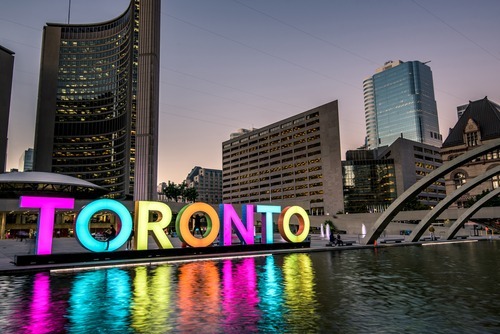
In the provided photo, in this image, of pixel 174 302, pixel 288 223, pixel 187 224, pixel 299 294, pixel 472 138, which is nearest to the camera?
pixel 174 302

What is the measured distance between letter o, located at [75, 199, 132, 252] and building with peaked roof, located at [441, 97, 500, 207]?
118086mm

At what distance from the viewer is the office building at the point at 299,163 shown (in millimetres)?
135250

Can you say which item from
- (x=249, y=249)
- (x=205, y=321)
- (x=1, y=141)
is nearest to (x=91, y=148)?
(x=1, y=141)

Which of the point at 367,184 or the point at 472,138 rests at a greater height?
the point at 472,138

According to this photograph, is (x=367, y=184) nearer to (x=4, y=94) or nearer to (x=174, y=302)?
(x=4, y=94)

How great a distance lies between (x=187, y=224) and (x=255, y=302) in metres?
17.3

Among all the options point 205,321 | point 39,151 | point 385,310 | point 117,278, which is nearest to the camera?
point 205,321

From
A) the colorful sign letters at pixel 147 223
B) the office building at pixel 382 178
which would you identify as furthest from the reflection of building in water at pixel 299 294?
the office building at pixel 382 178

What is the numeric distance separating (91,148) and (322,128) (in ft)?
347

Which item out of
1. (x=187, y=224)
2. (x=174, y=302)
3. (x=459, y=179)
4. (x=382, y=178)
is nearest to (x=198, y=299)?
(x=174, y=302)

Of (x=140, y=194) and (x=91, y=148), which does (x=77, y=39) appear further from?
(x=140, y=194)

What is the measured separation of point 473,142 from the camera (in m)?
128

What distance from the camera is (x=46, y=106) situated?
534 ft

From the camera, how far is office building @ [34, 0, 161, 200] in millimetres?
153500
